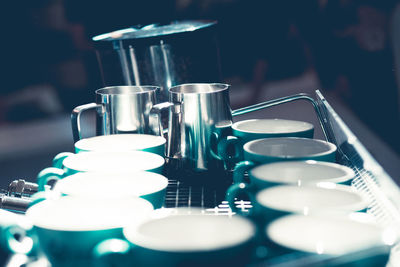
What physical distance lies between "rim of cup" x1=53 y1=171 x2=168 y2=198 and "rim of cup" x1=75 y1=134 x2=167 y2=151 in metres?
0.11

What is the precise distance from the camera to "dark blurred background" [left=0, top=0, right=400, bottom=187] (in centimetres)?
236

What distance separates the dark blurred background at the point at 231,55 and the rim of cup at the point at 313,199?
1.56 m

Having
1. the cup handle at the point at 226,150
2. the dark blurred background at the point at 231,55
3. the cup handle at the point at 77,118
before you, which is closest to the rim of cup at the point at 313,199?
the cup handle at the point at 226,150

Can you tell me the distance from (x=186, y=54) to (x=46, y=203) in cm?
78

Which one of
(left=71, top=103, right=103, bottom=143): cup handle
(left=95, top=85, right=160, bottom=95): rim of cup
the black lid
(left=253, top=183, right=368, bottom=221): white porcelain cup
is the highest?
the black lid

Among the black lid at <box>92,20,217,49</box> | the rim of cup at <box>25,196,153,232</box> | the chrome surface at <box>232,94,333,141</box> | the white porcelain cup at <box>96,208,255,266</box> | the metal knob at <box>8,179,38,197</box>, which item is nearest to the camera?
the white porcelain cup at <box>96,208,255,266</box>

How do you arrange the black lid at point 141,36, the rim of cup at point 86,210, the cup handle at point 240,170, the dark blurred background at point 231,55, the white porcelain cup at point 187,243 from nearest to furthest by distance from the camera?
1. the white porcelain cup at point 187,243
2. the rim of cup at point 86,210
3. the cup handle at point 240,170
4. the black lid at point 141,36
5. the dark blurred background at point 231,55

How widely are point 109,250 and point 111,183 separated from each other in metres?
0.24

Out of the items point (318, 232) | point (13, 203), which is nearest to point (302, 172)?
point (318, 232)

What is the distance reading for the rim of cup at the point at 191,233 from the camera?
47cm

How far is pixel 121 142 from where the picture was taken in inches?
34.8

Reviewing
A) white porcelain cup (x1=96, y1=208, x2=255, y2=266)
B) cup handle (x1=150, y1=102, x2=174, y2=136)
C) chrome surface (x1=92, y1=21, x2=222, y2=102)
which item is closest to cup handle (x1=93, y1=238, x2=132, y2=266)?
white porcelain cup (x1=96, y1=208, x2=255, y2=266)

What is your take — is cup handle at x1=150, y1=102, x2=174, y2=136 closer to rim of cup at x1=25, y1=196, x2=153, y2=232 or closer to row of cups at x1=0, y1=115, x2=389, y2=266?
row of cups at x1=0, y1=115, x2=389, y2=266

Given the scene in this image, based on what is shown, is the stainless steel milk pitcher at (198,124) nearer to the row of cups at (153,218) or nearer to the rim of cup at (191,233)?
the row of cups at (153,218)
